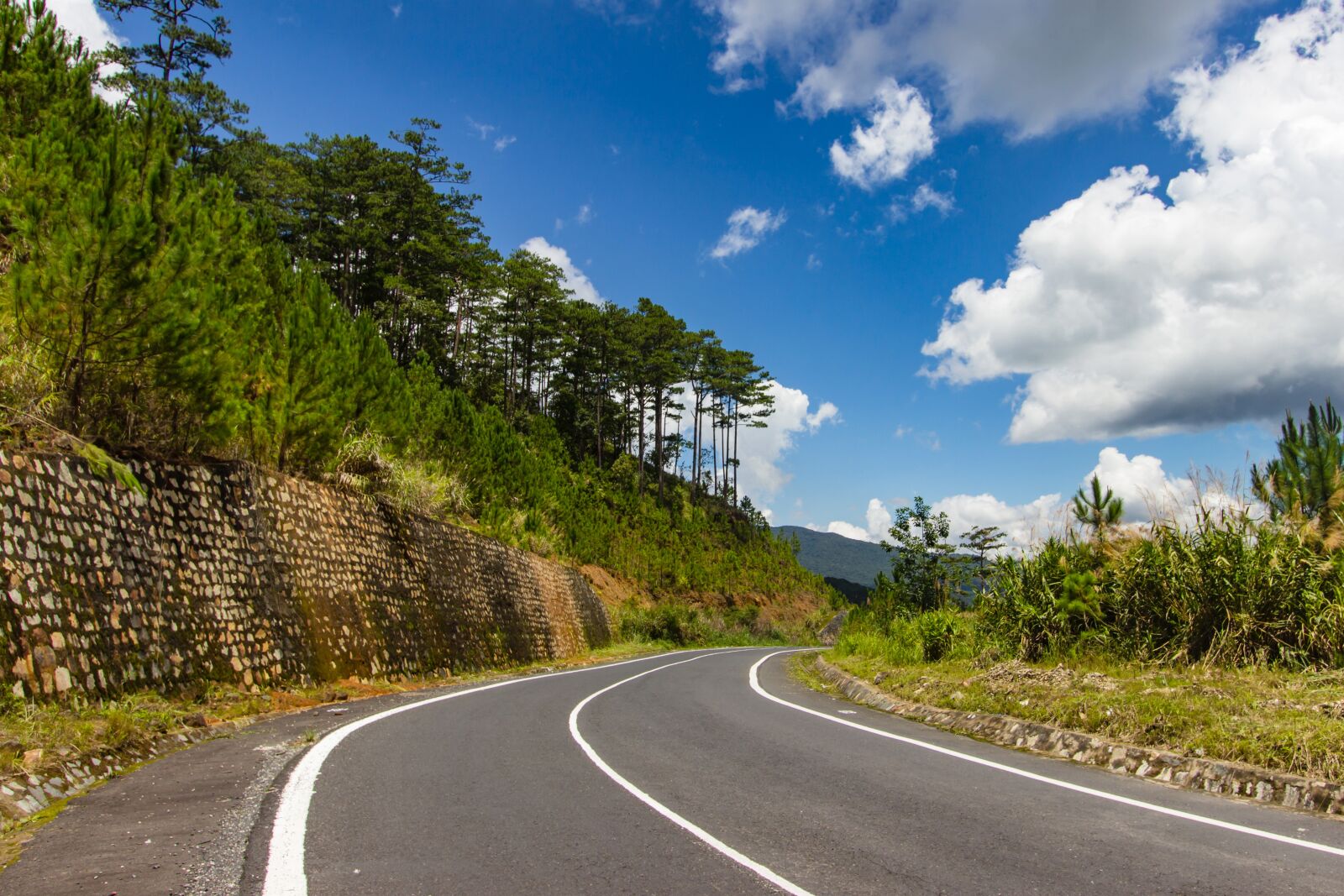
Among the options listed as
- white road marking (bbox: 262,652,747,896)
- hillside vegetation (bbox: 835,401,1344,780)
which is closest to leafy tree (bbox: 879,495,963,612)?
hillside vegetation (bbox: 835,401,1344,780)

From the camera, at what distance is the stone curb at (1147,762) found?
18.5 feet

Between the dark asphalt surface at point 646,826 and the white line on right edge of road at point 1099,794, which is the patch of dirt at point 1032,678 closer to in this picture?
the dark asphalt surface at point 646,826

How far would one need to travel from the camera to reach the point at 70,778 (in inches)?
223

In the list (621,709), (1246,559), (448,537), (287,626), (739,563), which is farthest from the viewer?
(739,563)

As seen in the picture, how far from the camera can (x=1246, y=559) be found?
30.1 ft

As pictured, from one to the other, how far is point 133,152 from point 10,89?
3.73 metres

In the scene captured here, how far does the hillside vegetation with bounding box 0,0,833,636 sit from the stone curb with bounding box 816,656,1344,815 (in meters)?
10.1

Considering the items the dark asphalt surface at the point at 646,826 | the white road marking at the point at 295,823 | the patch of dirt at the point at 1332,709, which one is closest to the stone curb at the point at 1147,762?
the dark asphalt surface at the point at 646,826

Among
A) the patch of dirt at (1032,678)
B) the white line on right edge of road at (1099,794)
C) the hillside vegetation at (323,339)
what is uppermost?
the hillside vegetation at (323,339)

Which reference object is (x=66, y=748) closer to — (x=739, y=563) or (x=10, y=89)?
(x=10, y=89)

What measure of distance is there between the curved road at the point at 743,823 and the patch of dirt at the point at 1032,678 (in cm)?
171

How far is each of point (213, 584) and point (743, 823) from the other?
8.71 meters

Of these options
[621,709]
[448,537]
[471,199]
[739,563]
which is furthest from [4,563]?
[739,563]

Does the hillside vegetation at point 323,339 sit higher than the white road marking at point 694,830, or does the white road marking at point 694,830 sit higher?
the hillside vegetation at point 323,339
